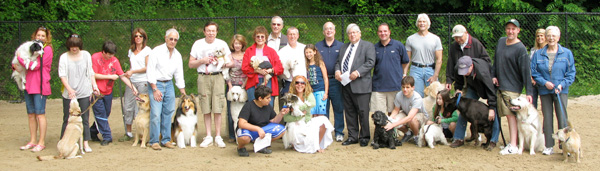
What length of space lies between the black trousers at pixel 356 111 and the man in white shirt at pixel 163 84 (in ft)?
6.72

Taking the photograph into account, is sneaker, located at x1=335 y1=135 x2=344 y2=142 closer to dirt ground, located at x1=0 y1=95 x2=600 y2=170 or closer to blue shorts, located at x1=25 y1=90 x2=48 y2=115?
dirt ground, located at x1=0 y1=95 x2=600 y2=170

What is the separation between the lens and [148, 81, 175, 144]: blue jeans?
6.86 m

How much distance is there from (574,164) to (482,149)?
1.06 meters

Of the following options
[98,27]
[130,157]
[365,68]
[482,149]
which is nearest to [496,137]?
[482,149]

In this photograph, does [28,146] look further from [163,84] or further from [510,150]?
[510,150]

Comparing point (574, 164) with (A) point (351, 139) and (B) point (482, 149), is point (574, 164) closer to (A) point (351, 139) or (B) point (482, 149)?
(B) point (482, 149)

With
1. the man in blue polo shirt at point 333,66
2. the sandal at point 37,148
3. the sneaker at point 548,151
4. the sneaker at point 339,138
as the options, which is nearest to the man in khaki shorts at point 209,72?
the man in blue polo shirt at point 333,66

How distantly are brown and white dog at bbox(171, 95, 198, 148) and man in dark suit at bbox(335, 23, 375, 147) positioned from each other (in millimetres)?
1804

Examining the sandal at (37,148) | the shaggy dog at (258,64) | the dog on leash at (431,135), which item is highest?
the shaggy dog at (258,64)

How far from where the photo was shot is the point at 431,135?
680 centimetres

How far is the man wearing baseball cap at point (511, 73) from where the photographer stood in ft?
20.5

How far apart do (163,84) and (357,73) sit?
2.33 m

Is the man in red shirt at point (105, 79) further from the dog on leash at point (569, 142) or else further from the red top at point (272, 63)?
the dog on leash at point (569, 142)

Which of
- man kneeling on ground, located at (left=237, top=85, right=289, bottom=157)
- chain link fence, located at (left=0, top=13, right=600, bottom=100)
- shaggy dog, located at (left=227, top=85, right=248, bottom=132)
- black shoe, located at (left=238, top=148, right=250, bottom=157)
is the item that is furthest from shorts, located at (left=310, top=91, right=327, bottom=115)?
chain link fence, located at (left=0, top=13, right=600, bottom=100)
